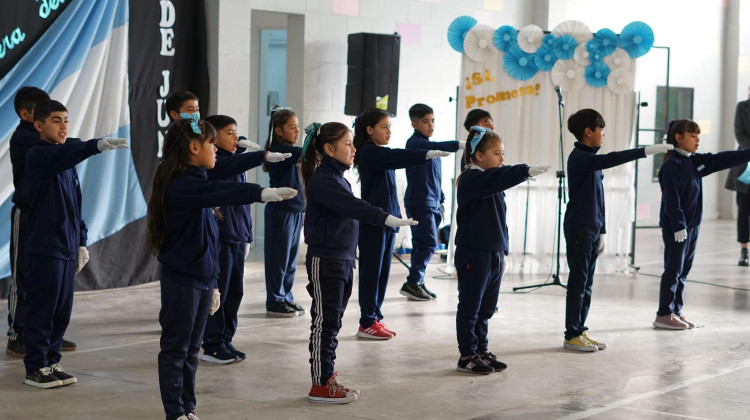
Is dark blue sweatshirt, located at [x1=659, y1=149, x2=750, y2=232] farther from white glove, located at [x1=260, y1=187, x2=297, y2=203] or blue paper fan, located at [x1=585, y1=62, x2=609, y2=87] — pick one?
white glove, located at [x1=260, y1=187, x2=297, y2=203]

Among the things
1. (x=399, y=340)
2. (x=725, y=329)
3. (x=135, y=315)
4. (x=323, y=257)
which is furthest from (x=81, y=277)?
(x=725, y=329)

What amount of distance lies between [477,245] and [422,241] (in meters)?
2.54

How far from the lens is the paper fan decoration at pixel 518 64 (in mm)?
8292

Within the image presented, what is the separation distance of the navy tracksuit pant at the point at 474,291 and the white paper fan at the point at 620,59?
4.07 metres

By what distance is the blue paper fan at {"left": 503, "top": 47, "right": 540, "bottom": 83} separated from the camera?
8289mm

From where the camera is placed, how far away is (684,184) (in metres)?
5.84

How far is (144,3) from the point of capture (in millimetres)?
7645

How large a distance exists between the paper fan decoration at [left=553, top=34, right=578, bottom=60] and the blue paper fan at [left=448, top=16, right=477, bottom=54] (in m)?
0.74

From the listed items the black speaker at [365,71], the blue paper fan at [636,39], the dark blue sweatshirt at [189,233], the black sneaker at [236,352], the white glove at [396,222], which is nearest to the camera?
the dark blue sweatshirt at [189,233]

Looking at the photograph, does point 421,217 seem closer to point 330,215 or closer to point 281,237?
point 281,237

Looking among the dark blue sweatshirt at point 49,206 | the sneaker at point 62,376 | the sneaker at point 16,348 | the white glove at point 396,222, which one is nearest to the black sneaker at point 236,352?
the sneaker at point 62,376

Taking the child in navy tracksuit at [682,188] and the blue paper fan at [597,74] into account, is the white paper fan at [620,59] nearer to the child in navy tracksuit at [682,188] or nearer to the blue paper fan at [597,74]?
the blue paper fan at [597,74]

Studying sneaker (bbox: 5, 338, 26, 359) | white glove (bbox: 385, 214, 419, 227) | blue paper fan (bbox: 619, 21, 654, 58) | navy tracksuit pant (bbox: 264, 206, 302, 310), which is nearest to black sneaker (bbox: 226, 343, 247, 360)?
sneaker (bbox: 5, 338, 26, 359)

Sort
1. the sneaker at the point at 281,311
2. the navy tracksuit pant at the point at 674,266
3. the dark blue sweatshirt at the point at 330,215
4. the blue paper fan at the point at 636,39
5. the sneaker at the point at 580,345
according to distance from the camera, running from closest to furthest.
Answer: the dark blue sweatshirt at the point at 330,215, the sneaker at the point at 580,345, the navy tracksuit pant at the point at 674,266, the sneaker at the point at 281,311, the blue paper fan at the point at 636,39
